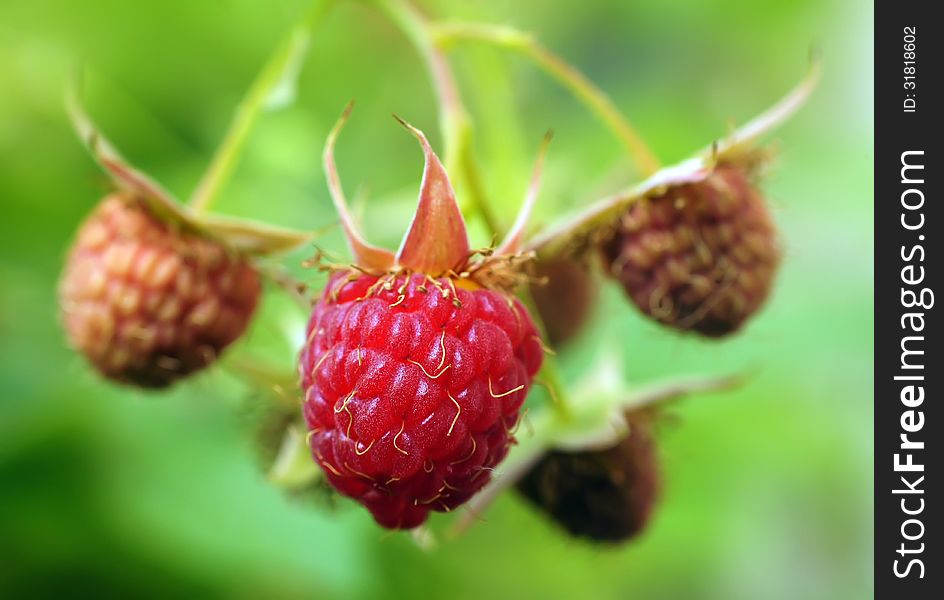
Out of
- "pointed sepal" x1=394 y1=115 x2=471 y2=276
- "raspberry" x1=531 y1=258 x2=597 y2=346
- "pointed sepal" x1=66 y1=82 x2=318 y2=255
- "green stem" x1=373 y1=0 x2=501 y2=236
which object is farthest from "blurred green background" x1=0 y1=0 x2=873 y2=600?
"pointed sepal" x1=394 y1=115 x2=471 y2=276

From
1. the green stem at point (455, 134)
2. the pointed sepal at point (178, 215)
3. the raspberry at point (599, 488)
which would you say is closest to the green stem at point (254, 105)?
the pointed sepal at point (178, 215)

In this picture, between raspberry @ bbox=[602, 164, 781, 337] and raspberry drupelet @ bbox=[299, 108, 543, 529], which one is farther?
raspberry @ bbox=[602, 164, 781, 337]

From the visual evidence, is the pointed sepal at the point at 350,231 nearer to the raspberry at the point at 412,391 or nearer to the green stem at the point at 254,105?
the raspberry at the point at 412,391

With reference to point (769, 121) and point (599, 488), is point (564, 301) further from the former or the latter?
point (769, 121)

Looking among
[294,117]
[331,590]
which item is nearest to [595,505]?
[331,590]

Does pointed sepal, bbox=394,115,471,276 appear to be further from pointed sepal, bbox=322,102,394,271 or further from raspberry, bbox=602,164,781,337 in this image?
raspberry, bbox=602,164,781,337

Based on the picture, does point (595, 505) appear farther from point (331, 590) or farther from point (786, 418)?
point (786, 418)

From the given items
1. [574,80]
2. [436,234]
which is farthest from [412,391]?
[574,80]
